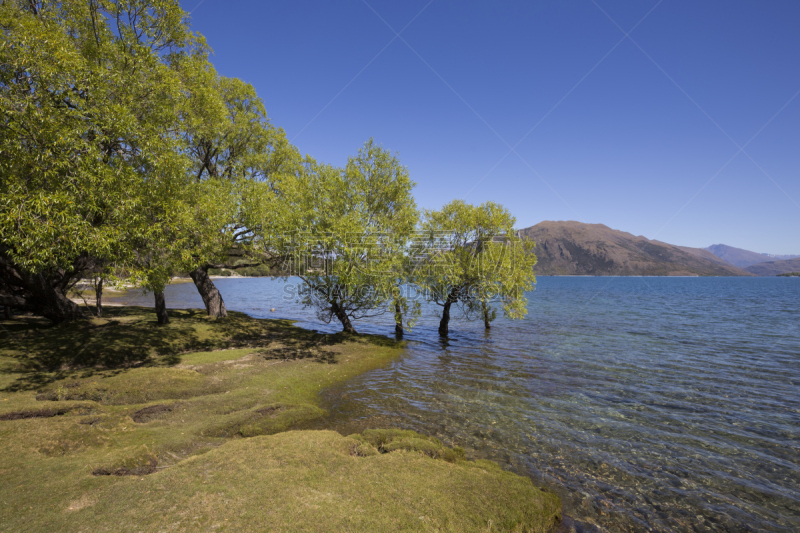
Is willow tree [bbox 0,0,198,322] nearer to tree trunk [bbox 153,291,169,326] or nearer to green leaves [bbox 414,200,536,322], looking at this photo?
tree trunk [bbox 153,291,169,326]

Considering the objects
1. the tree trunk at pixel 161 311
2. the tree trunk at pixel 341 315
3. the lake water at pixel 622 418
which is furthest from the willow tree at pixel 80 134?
the tree trunk at pixel 341 315

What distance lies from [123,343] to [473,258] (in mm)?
26043

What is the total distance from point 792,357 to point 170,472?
141ft

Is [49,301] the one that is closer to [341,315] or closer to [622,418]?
[341,315]

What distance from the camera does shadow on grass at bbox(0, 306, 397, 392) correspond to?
690 inches

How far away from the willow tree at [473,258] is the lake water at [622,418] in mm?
4986

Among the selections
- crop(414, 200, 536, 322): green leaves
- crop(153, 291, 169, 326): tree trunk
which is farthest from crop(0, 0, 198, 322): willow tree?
crop(414, 200, 536, 322): green leaves

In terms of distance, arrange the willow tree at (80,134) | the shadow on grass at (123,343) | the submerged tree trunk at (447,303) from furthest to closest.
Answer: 1. the submerged tree trunk at (447,303)
2. the shadow on grass at (123,343)
3. the willow tree at (80,134)

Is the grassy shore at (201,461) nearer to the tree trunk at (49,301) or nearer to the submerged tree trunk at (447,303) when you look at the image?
the tree trunk at (49,301)

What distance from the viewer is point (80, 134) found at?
1469 cm

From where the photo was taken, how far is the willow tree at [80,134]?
13.4 m

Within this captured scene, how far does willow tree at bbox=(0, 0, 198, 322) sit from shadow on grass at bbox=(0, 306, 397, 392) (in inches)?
162

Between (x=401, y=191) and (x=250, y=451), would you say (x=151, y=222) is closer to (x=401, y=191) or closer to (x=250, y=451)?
(x=250, y=451)

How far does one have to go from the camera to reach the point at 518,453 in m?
12.7
